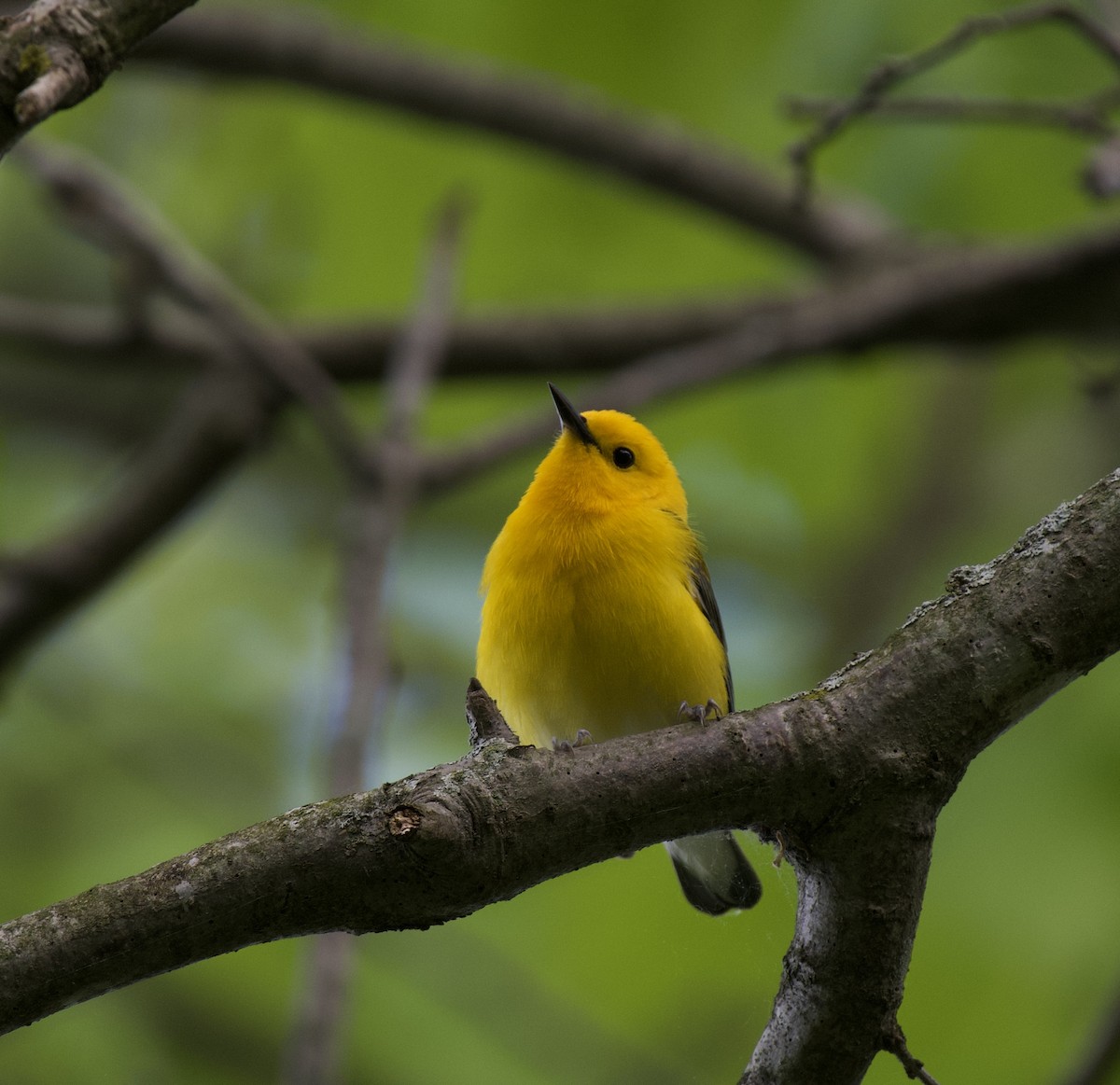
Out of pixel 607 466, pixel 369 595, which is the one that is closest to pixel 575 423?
pixel 607 466

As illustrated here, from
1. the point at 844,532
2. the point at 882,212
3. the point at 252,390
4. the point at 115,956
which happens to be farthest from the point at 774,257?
the point at 115,956

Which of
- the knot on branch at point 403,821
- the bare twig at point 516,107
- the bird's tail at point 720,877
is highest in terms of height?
the bare twig at point 516,107

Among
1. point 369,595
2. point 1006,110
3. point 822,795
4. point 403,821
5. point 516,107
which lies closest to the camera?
point 403,821

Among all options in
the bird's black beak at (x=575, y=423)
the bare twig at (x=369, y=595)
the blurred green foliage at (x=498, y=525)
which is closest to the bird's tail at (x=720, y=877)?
the blurred green foliage at (x=498, y=525)

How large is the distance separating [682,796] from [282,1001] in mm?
4962

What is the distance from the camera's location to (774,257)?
941 centimetres

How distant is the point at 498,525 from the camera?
10156 millimetres

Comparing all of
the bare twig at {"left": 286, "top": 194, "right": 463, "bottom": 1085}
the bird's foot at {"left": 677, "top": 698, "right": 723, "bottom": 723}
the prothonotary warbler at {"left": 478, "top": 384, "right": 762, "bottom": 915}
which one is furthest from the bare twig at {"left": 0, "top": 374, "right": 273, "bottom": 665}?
the bird's foot at {"left": 677, "top": 698, "right": 723, "bottom": 723}

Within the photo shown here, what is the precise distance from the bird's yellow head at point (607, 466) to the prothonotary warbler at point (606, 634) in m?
0.09

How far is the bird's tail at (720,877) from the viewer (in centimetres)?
495

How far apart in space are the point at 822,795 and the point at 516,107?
5.68m

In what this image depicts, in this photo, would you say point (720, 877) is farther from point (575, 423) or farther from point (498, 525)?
point (498, 525)

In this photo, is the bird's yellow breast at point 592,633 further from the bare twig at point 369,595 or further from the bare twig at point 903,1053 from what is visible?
the bare twig at point 903,1053

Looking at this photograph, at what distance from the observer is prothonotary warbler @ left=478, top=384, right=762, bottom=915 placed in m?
4.62
